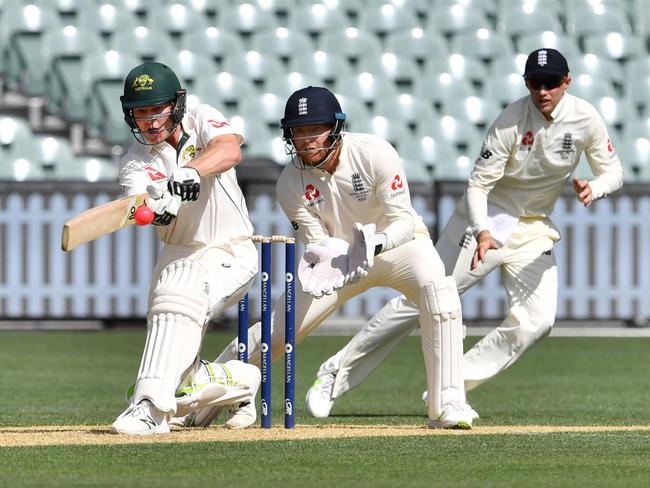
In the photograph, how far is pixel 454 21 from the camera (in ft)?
53.2

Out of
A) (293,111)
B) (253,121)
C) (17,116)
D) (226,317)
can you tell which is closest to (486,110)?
(253,121)

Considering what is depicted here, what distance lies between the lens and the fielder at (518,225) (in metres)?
7.29

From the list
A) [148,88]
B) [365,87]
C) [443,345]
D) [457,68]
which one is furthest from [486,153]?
[457,68]

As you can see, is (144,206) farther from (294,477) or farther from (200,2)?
(200,2)

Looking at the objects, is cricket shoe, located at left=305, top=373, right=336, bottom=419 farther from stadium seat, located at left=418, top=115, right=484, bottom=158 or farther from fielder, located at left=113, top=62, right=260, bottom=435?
stadium seat, located at left=418, top=115, right=484, bottom=158

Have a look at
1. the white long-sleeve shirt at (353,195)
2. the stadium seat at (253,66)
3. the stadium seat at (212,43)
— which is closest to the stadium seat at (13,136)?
the stadium seat at (212,43)

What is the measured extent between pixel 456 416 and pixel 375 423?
2.36ft

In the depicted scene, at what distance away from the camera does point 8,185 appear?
13617mm

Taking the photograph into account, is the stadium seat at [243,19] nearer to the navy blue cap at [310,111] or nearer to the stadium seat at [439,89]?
the stadium seat at [439,89]

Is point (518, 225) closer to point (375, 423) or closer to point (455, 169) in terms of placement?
point (375, 423)

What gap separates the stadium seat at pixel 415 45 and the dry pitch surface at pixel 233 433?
31.5 feet

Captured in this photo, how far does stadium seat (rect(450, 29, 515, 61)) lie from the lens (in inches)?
634

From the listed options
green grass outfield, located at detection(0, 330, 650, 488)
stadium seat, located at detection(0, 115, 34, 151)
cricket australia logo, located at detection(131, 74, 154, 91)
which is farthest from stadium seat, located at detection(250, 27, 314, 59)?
cricket australia logo, located at detection(131, 74, 154, 91)

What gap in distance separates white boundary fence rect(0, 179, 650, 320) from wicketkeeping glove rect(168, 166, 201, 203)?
750 cm
